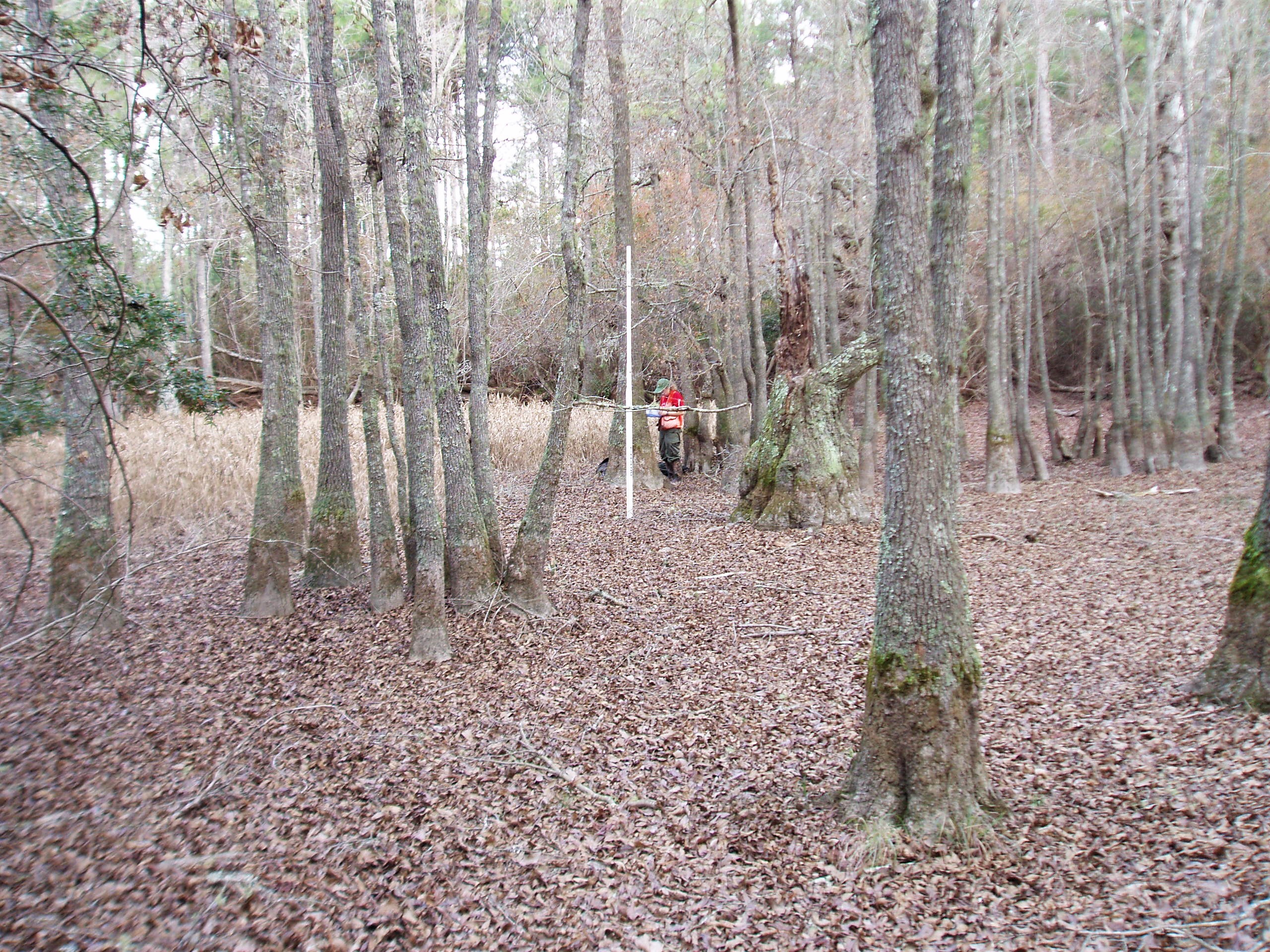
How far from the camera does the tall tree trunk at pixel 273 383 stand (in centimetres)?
676

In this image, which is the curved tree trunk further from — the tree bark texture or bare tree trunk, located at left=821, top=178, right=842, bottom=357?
the tree bark texture

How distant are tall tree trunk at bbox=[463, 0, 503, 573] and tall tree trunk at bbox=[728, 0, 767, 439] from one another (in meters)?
4.37

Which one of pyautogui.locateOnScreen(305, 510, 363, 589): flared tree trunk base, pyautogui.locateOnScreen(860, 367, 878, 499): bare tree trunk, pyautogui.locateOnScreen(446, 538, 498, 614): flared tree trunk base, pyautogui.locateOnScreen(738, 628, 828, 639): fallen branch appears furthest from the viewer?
pyautogui.locateOnScreen(860, 367, 878, 499): bare tree trunk

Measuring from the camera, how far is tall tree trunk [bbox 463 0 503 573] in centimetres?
715

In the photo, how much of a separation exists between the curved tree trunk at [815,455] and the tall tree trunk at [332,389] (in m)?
4.88

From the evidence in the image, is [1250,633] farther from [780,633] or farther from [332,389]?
[332,389]

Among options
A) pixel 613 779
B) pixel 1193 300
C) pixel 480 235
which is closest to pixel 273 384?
pixel 480 235

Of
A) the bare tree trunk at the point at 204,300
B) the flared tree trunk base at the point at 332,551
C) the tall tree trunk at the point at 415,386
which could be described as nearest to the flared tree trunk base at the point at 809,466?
the flared tree trunk base at the point at 332,551

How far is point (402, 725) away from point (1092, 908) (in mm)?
3808

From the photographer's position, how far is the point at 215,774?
173 inches

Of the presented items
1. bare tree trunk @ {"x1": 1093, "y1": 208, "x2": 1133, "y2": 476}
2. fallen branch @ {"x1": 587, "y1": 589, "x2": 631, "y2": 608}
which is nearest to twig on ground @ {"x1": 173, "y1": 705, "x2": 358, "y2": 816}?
fallen branch @ {"x1": 587, "y1": 589, "x2": 631, "y2": 608}

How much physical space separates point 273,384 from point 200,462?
5670 mm

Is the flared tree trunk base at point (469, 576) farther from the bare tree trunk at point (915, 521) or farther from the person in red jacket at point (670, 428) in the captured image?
the person in red jacket at point (670, 428)

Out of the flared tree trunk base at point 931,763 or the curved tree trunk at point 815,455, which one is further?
the curved tree trunk at point 815,455
